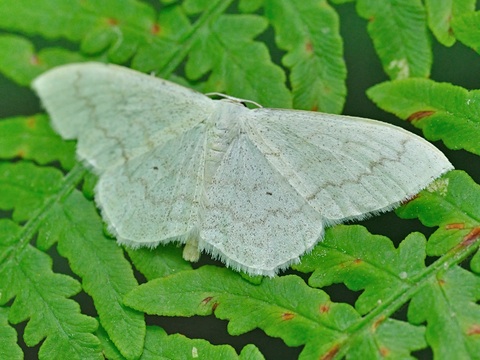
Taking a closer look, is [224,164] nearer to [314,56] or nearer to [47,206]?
[314,56]

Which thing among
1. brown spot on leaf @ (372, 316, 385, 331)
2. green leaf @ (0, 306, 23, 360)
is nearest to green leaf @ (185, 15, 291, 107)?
brown spot on leaf @ (372, 316, 385, 331)

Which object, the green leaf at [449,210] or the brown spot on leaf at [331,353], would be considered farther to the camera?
the green leaf at [449,210]

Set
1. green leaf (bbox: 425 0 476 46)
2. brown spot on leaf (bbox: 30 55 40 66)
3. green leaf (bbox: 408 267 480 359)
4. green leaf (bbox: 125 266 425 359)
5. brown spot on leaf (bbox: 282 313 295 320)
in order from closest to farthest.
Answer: green leaf (bbox: 408 267 480 359) → green leaf (bbox: 125 266 425 359) → brown spot on leaf (bbox: 282 313 295 320) → green leaf (bbox: 425 0 476 46) → brown spot on leaf (bbox: 30 55 40 66)

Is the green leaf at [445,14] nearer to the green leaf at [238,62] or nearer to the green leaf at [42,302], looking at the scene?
the green leaf at [238,62]

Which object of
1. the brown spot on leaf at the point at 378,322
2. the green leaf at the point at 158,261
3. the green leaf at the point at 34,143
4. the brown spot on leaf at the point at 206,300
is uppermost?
the green leaf at the point at 34,143

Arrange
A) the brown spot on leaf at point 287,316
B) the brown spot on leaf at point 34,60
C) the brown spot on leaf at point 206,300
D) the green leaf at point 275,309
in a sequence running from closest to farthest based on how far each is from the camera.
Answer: the green leaf at point 275,309 < the brown spot on leaf at point 287,316 < the brown spot on leaf at point 206,300 < the brown spot on leaf at point 34,60

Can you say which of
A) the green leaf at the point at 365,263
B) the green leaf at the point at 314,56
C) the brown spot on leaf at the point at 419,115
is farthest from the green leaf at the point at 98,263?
the brown spot on leaf at the point at 419,115

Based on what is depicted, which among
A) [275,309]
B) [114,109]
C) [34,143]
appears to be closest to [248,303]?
[275,309]

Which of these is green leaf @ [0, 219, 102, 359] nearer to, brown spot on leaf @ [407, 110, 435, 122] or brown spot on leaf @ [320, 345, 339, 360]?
brown spot on leaf @ [320, 345, 339, 360]
